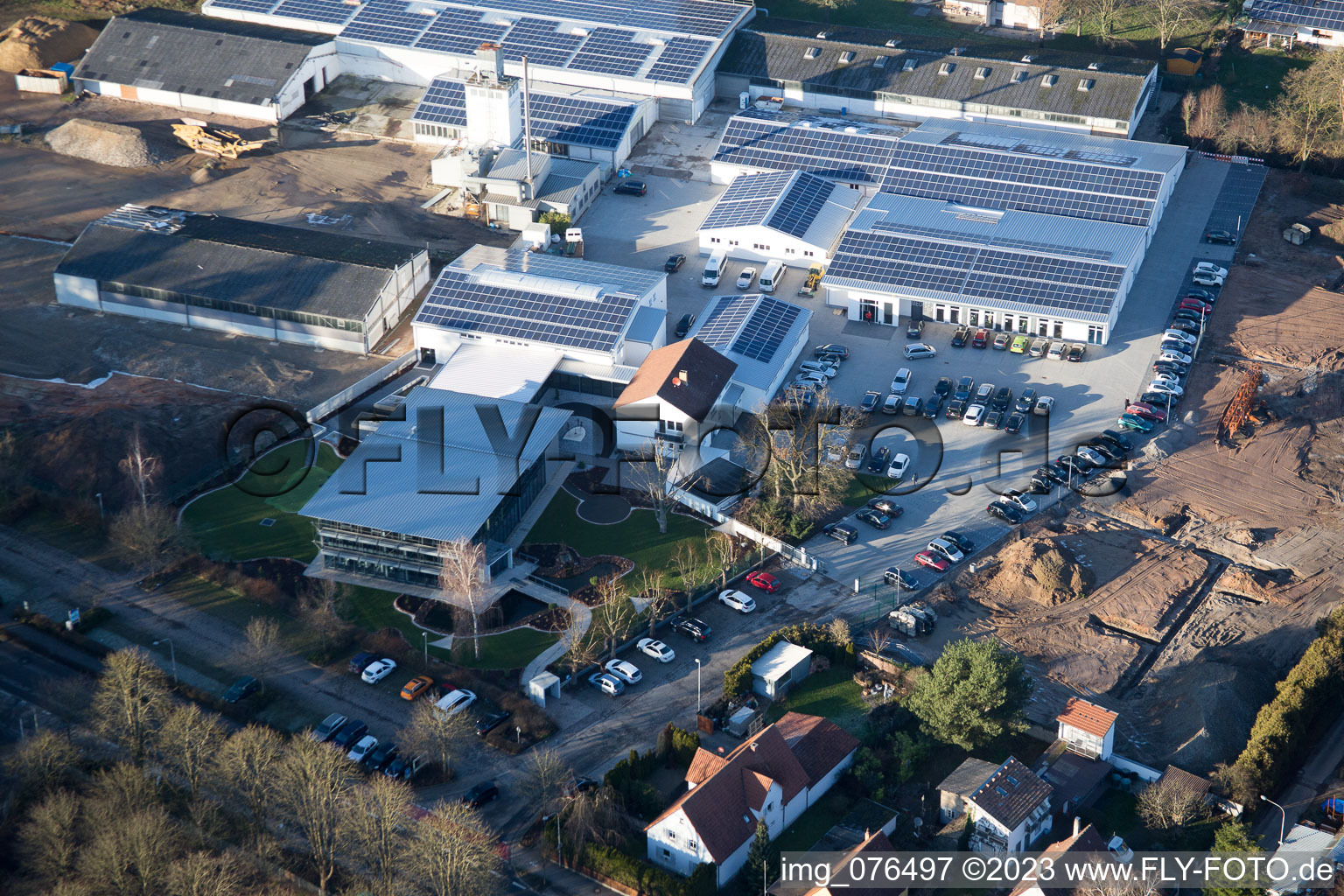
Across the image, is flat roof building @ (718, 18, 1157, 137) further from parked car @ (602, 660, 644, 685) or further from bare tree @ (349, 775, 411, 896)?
bare tree @ (349, 775, 411, 896)

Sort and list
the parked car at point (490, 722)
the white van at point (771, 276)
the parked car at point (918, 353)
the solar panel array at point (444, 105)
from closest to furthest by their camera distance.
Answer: the parked car at point (490, 722), the parked car at point (918, 353), the white van at point (771, 276), the solar panel array at point (444, 105)

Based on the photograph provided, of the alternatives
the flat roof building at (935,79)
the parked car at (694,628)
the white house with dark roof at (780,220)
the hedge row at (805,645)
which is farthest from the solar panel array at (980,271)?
the parked car at (694,628)

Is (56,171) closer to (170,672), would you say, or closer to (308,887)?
(170,672)

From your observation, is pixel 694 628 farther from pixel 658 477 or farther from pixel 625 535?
pixel 658 477

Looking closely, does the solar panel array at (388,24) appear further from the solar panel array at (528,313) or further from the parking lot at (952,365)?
the solar panel array at (528,313)

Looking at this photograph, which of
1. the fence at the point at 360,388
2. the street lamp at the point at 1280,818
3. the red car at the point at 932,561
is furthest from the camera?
the fence at the point at 360,388

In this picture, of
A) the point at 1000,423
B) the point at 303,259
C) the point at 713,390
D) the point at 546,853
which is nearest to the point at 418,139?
the point at 303,259

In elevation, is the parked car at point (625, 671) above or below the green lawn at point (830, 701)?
above
